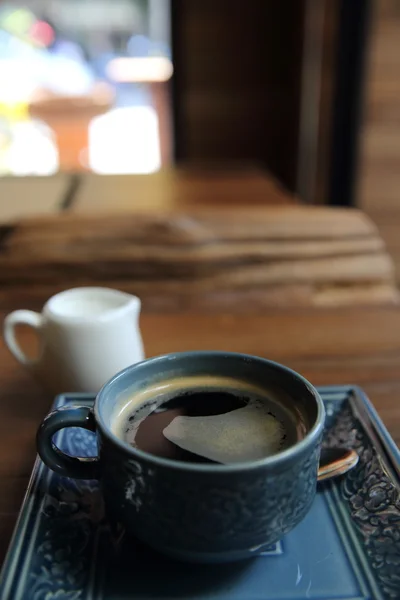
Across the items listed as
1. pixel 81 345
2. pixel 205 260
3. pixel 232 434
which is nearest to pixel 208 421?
pixel 232 434

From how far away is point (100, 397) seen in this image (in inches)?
14.5

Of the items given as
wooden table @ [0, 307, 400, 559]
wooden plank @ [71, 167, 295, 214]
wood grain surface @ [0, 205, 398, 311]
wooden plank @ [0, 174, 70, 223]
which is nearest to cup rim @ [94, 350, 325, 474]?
wooden table @ [0, 307, 400, 559]

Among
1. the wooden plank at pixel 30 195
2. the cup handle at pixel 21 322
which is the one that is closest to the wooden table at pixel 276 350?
the cup handle at pixel 21 322

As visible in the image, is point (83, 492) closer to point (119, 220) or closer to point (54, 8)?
point (119, 220)

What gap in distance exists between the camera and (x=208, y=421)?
0.39 meters

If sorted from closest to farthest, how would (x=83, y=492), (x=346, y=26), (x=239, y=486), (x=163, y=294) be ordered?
(x=239, y=486)
(x=83, y=492)
(x=163, y=294)
(x=346, y=26)

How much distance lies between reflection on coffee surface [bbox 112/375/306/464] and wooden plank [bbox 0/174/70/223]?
0.77m

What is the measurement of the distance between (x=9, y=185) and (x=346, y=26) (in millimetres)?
1449

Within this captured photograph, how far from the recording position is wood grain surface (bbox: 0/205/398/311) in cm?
84

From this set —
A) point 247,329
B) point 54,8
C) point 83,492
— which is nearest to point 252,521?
point 83,492

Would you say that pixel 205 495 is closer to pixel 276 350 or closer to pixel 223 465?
pixel 223 465

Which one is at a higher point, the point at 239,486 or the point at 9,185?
the point at 239,486

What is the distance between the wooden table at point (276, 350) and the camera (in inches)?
19.8

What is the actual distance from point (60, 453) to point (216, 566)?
A: 118 millimetres
